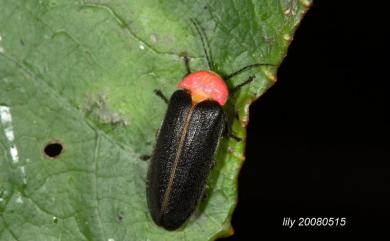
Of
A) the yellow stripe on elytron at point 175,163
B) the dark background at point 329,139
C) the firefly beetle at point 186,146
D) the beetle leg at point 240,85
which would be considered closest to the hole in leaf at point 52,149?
the firefly beetle at point 186,146

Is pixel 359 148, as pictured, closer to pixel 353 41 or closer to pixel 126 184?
pixel 353 41

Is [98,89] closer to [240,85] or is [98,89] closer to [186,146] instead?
[186,146]

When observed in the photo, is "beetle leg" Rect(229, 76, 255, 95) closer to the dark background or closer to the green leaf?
the green leaf

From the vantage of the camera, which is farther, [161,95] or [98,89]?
[161,95]

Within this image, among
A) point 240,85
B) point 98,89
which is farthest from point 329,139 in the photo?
point 98,89

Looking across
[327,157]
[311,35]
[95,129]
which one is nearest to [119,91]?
[95,129]

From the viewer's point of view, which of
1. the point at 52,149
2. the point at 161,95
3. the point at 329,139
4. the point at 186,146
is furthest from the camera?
the point at 329,139
